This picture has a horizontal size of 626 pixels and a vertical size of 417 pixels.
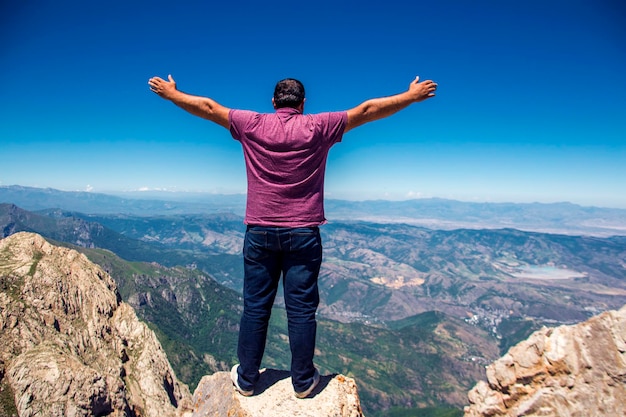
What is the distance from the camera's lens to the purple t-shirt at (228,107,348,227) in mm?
5320

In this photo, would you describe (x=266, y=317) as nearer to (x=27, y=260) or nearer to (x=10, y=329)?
(x=10, y=329)

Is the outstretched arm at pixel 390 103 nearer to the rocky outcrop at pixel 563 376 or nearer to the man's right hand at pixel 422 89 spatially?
the man's right hand at pixel 422 89

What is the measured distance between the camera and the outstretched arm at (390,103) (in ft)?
18.0

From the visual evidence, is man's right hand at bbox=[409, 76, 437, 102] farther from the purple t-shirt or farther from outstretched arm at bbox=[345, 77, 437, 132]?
the purple t-shirt

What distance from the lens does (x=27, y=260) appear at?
76.8 metres

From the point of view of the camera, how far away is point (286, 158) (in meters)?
5.34

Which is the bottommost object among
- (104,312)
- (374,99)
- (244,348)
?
(104,312)

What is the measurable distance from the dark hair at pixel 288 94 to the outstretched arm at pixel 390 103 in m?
0.94

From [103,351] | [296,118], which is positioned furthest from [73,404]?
[296,118]

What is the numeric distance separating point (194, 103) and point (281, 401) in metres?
5.68

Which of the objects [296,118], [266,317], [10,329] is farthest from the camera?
[10,329]

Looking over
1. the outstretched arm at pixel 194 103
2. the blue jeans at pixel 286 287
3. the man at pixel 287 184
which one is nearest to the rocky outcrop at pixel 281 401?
the blue jeans at pixel 286 287

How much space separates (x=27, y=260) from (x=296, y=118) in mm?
98192

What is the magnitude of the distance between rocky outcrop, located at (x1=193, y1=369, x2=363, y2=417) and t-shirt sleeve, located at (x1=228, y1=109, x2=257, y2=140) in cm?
499
